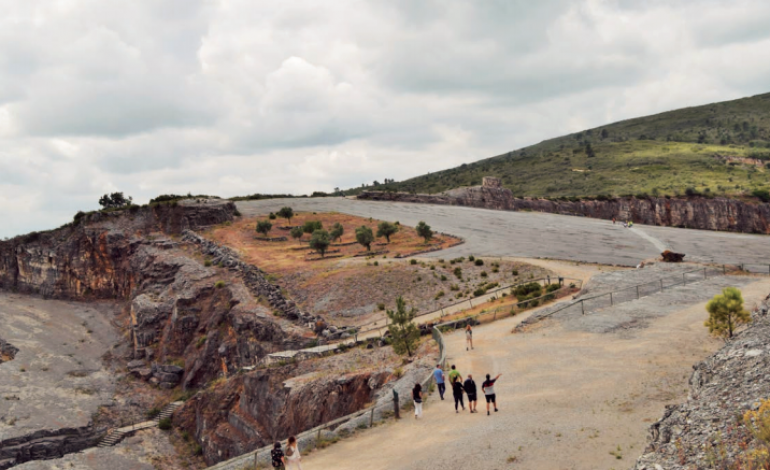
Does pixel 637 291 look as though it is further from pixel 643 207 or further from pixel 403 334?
pixel 643 207

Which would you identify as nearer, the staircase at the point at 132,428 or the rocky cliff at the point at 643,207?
the staircase at the point at 132,428

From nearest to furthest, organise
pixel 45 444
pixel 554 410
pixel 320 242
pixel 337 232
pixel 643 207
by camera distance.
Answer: pixel 554 410
pixel 45 444
pixel 320 242
pixel 337 232
pixel 643 207

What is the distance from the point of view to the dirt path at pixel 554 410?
14664 millimetres

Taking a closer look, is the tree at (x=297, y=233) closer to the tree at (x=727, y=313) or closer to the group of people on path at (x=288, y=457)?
the tree at (x=727, y=313)

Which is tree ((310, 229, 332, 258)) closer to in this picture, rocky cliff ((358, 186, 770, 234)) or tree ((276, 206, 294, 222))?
tree ((276, 206, 294, 222))

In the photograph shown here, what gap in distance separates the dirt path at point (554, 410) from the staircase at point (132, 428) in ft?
76.5

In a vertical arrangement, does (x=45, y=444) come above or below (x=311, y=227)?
below

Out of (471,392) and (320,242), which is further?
(320,242)

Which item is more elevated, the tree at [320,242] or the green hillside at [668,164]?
the green hillside at [668,164]

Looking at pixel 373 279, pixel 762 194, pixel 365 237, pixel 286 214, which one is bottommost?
pixel 373 279

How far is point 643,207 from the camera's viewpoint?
8694 centimetres

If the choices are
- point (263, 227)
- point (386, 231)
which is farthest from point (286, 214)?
point (386, 231)

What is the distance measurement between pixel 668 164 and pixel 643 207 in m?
37.0

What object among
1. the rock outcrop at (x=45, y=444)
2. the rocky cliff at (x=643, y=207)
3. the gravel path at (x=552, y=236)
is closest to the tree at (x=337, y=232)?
the gravel path at (x=552, y=236)
